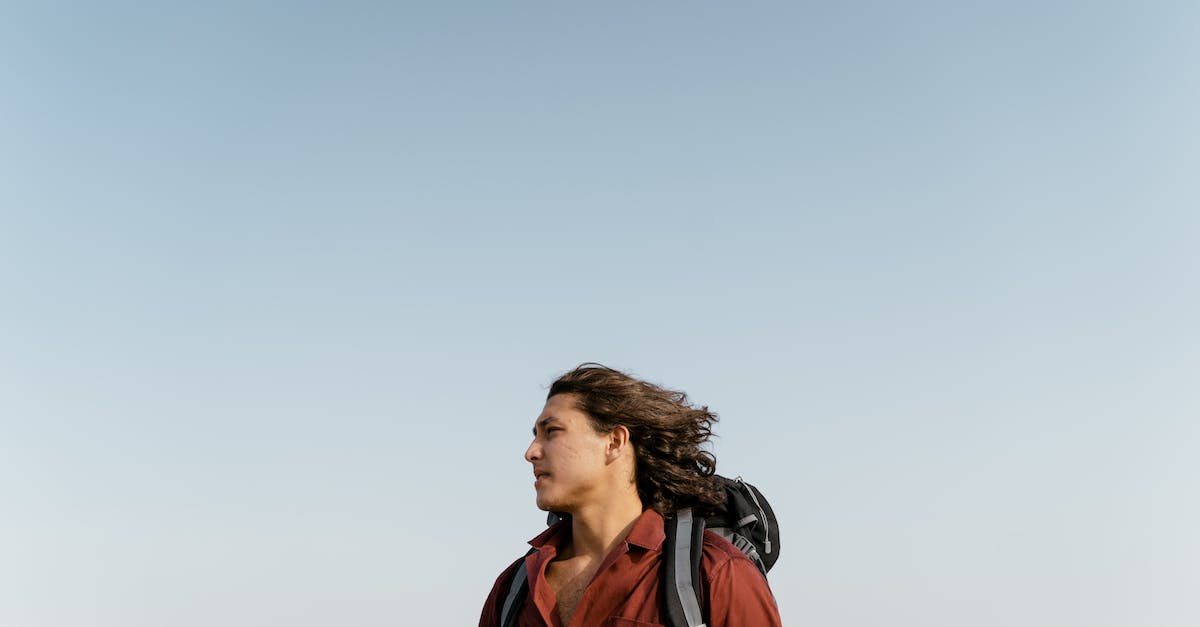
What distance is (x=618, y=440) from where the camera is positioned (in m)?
7.80

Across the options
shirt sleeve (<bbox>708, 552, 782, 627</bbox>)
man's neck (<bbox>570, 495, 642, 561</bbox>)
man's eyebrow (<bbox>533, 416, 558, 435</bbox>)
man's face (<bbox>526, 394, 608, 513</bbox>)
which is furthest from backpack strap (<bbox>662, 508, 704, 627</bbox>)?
man's eyebrow (<bbox>533, 416, 558, 435</bbox>)

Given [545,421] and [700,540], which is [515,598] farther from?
[700,540]

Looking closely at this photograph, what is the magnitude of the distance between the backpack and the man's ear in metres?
0.60

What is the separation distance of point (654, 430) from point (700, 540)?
1083mm

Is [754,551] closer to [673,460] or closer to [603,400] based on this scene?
[673,460]

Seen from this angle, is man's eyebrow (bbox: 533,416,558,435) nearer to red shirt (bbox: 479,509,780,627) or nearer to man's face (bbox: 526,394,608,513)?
man's face (bbox: 526,394,608,513)

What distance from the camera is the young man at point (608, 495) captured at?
7.00 m

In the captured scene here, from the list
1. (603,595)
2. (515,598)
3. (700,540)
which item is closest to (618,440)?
(700,540)

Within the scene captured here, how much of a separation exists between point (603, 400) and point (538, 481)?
755mm

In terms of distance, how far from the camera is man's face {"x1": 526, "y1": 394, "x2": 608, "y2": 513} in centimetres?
753

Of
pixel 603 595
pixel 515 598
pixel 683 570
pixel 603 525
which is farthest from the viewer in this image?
pixel 515 598

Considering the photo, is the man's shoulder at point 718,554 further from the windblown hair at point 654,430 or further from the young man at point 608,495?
the windblown hair at point 654,430

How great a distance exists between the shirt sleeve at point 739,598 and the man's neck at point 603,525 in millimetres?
990

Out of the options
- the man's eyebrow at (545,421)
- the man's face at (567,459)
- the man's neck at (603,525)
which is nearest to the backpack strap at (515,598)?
the man's neck at (603,525)
